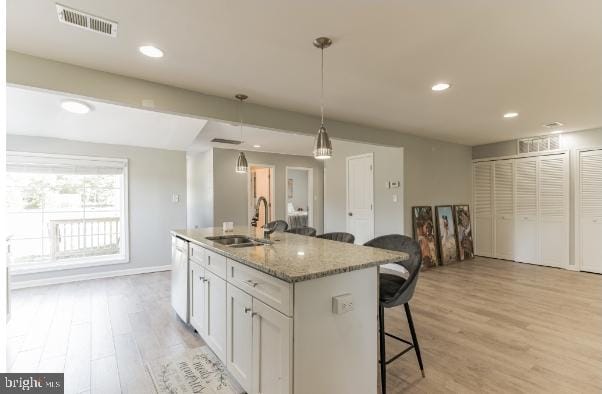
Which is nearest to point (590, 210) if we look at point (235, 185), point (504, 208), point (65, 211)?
point (504, 208)

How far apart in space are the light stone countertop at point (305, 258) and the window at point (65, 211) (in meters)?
3.53

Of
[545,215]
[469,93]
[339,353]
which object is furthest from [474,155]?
[339,353]

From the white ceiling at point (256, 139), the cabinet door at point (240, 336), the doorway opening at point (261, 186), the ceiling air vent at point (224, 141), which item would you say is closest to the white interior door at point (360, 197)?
the white ceiling at point (256, 139)

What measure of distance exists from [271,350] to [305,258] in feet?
1.83

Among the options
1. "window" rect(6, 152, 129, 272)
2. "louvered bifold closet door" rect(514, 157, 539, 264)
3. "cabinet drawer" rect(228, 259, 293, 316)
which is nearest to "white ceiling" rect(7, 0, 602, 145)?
"cabinet drawer" rect(228, 259, 293, 316)

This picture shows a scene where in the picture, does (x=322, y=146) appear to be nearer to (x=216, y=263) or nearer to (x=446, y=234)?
(x=216, y=263)

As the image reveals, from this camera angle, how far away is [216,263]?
231cm

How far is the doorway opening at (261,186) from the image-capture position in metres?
7.64

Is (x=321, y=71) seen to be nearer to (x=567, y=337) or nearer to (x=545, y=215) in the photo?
(x=567, y=337)

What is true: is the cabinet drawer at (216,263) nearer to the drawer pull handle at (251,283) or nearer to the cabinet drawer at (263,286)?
the cabinet drawer at (263,286)

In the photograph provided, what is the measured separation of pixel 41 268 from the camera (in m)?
4.48

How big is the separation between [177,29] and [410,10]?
4.80 ft

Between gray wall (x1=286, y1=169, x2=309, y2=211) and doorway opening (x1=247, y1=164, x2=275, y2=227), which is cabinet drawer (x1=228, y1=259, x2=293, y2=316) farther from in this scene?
gray wall (x1=286, y1=169, x2=309, y2=211)

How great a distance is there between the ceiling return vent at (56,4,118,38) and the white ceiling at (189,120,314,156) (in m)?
2.55
